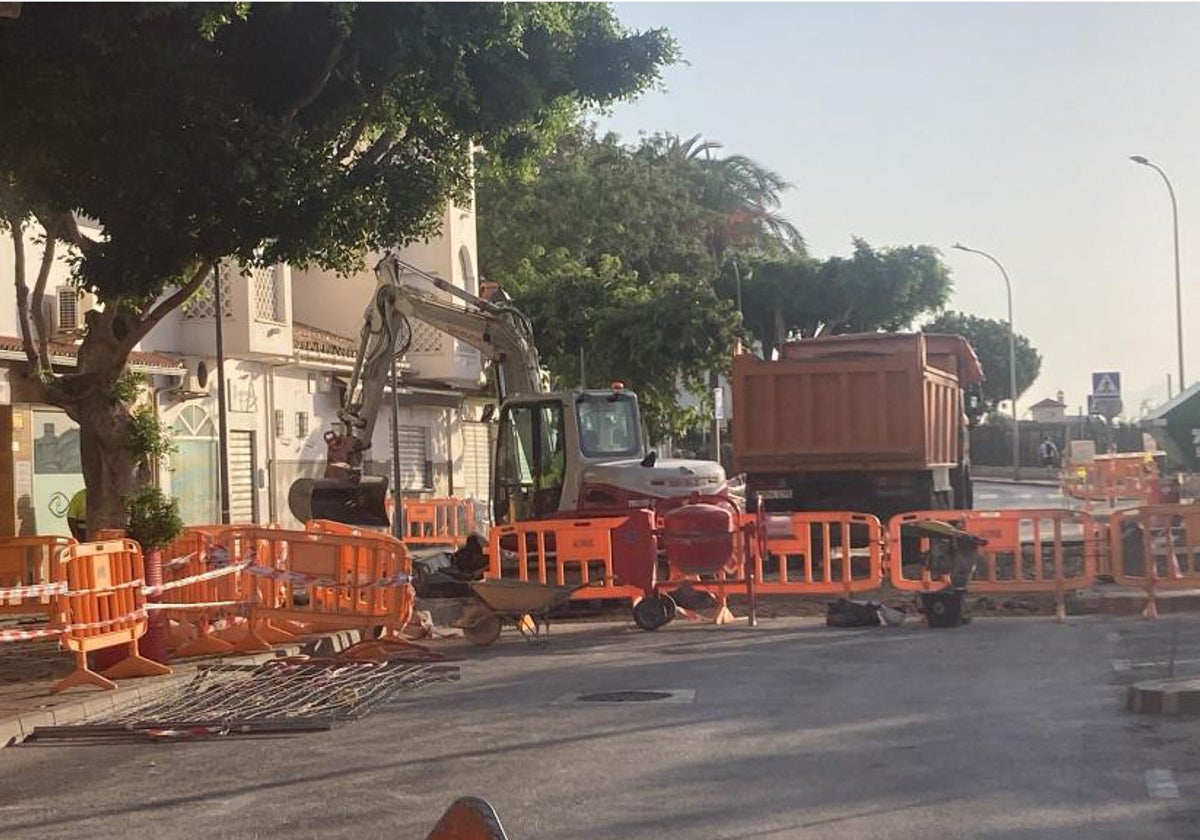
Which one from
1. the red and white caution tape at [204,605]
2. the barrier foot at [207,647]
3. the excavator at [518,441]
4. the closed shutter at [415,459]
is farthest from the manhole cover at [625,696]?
the closed shutter at [415,459]

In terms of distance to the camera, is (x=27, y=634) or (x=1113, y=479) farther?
(x=1113, y=479)

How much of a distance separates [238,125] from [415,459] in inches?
1073

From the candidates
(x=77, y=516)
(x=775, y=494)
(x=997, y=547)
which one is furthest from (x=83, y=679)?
(x=77, y=516)

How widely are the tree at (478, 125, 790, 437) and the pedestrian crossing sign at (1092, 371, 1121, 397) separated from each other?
31.2ft

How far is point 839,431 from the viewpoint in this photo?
24.7 meters

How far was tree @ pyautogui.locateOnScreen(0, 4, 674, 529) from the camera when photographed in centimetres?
1566

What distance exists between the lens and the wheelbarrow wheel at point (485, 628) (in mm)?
17312

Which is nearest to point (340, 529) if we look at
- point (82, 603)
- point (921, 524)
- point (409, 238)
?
point (409, 238)

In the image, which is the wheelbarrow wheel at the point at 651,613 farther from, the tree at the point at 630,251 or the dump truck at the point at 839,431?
the tree at the point at 630,251

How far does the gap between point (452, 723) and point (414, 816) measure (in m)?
3.26

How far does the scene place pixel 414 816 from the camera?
8.38 m

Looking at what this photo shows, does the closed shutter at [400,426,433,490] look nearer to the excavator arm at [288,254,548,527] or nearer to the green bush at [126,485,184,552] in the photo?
the excavator arm at [288,254,548,527]

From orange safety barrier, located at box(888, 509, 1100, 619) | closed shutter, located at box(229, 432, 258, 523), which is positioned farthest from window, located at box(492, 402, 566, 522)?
closed shutter, located at box(229, 432, 258, 523)

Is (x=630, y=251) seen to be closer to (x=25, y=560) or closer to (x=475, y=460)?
(x=475, y=460)
